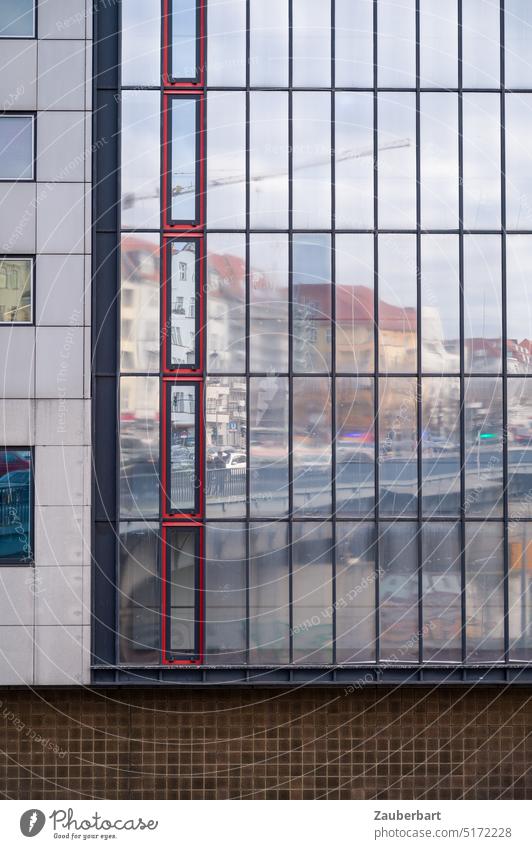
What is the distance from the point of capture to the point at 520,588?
1859cm

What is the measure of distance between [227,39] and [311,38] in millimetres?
1597

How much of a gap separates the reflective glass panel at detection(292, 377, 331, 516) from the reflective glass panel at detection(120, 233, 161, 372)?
9.49 ft

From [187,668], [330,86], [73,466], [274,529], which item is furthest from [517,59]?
[187,668]

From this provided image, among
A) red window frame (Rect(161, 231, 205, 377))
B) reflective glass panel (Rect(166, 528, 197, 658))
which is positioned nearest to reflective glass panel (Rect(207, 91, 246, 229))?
red window frame (Rect(161, 231, 205, 377))

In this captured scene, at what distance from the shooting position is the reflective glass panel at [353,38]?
18.5m

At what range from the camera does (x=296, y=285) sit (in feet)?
60.9

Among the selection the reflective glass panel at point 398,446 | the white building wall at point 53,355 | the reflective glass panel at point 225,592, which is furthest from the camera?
the reflective glass panel at point 398,446

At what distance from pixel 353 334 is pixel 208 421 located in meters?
3.24

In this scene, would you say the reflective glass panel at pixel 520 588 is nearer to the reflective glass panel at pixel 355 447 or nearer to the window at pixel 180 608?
the reflective glass panel at pixel 355 447

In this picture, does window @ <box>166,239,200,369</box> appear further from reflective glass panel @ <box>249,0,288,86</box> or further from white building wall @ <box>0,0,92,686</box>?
reflective glass panel @ <box>249,0,288,86</box>

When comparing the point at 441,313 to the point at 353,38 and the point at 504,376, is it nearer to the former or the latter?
the point at 504,376

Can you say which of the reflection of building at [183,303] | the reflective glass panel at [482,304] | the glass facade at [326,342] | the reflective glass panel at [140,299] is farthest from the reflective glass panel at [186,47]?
the reflective glass panel at [482,304]

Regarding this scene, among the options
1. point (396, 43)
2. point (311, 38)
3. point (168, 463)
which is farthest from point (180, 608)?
point (396, 43)

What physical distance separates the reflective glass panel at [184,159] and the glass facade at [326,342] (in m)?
0.04
